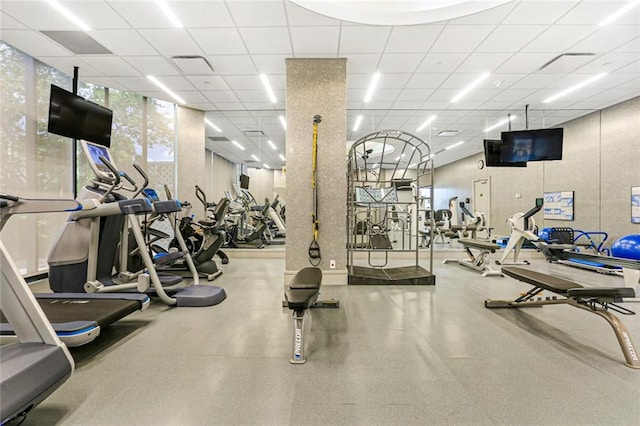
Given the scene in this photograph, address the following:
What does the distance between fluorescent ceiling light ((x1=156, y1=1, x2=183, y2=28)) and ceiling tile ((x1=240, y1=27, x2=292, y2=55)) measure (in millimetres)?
799

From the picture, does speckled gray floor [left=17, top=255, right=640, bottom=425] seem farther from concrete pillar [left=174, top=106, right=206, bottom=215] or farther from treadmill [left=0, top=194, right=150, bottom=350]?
concrete pillar [left=174, top=106, right=206, bottom=215]

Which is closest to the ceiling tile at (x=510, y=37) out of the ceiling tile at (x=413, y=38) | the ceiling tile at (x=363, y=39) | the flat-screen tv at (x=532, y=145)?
the ceiling tile at (x=413, y=38)

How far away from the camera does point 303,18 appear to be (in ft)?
10.7

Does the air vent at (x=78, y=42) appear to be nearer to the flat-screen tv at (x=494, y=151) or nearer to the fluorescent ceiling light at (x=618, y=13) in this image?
the fluorescent ceiling light at (x=618, y=13)

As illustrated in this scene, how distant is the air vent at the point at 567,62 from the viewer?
408cm

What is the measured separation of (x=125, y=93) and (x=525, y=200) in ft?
35.6

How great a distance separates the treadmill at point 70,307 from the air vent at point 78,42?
3159 mm

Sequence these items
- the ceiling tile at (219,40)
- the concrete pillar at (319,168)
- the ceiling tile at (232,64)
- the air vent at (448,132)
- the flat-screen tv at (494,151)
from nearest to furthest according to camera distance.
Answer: the ceiling tile at (219,40)
the concrete pillar at (319,168)
the ceiling tile at (232,64)
the flat-screen tv at (494,151)
the air vent at (448,132)

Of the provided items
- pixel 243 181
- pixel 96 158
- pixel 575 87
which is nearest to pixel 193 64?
pixel 96 158

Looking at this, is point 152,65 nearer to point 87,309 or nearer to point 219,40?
point 219,40

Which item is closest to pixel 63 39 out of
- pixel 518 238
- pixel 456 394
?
pixel 456 394

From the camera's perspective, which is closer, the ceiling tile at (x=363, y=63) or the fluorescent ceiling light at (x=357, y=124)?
the ceiling tile at (x=363, y=63)

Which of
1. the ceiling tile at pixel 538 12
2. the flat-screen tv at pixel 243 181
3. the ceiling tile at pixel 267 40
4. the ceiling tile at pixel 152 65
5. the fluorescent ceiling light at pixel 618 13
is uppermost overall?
the fluorescent ceiling light at pixel 618 13

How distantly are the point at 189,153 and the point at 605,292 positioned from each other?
7.19 m
